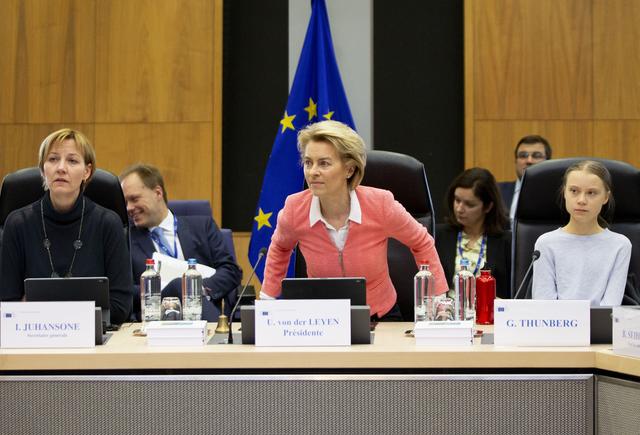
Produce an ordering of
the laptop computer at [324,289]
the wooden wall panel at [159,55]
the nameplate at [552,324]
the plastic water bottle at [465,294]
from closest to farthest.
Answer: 1. the nameplate at [552,324]
2. the laptop computer at [324,289]
3. the plastic water bottle at [465,294]
4. the wooden wall panel at [159,55]

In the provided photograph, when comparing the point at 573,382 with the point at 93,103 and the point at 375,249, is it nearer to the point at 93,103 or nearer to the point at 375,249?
the point at 375,249

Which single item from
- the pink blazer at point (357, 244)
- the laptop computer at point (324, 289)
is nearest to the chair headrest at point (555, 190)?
the pink blazer at point (357, 244)

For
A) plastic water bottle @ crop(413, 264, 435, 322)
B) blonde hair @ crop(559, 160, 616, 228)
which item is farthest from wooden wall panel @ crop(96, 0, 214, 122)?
plastic water bottle @ crop(413, 264, 435, 322)

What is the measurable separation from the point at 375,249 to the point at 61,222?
41.5 inches

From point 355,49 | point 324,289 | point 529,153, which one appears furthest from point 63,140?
point 355,49

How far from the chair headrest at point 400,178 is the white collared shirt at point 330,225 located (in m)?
0.33

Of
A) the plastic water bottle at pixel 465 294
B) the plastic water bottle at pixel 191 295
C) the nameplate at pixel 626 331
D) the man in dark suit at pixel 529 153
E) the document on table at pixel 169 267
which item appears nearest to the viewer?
the nameplate at pixel 626 331

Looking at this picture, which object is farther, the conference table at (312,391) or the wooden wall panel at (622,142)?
the wooden wall panel at (622,142)

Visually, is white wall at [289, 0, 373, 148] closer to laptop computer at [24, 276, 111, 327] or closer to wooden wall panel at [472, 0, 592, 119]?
wooden wall panel at [472, 0, 592, 119]

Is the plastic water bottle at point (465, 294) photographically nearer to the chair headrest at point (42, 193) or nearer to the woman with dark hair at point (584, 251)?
the woman with dark hair at point (584, 251)

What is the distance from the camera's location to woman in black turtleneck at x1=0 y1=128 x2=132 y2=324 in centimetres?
292

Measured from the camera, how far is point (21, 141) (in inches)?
213

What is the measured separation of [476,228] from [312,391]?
1.91 meters

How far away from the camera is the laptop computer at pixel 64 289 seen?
238cm
